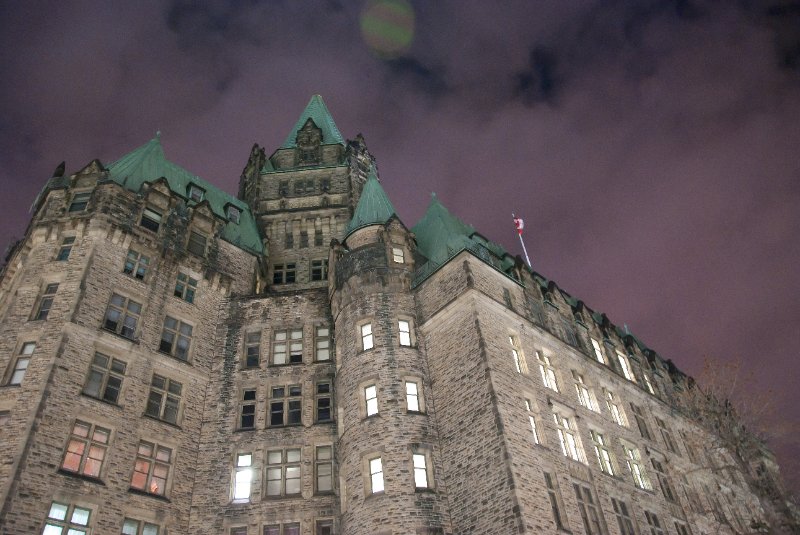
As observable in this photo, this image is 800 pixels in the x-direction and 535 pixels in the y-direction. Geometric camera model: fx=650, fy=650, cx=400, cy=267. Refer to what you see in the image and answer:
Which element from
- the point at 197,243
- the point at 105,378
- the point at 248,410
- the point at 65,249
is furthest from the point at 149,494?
the point at 197,243

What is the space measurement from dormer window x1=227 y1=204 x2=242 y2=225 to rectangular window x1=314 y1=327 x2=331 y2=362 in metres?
13.0

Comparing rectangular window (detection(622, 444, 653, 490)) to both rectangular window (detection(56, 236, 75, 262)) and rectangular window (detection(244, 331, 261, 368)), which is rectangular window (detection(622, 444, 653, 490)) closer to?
rectangular window (detection(244, 331, 261, 368))

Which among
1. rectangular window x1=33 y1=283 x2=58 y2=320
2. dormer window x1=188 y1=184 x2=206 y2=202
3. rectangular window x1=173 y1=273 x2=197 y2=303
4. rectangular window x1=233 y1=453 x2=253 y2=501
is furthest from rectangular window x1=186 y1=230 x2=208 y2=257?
rectangular window x1=233 y1=453 x2=253 y2=501

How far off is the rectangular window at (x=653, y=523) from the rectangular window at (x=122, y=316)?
27838mm

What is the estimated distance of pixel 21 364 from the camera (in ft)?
95.6

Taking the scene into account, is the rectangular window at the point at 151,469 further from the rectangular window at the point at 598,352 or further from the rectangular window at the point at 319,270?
the rectangular window at the point at 598,352

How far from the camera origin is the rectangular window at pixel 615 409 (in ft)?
125

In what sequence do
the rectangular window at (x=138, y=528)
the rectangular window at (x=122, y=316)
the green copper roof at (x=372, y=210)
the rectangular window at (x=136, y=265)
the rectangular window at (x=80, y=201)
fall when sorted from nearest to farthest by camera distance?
the rectangular window at (x=138, y=528)
the rectangular window at (x=122, y=316)
the rectangular window at (x=136, y=265)
the rectangular window at (x=80, y=201)
the green copper roof at (x=372, y=210)

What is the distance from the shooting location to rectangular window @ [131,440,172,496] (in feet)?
95.7

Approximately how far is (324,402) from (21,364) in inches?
573

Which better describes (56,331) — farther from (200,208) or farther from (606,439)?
(606,439)

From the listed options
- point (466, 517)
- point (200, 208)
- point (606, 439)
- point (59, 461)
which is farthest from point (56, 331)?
point (606, 439)

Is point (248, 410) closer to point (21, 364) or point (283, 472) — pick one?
point (283, 472)

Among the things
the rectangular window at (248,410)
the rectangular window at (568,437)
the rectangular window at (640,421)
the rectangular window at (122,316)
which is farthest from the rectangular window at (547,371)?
the rectangular window at (122,316)
